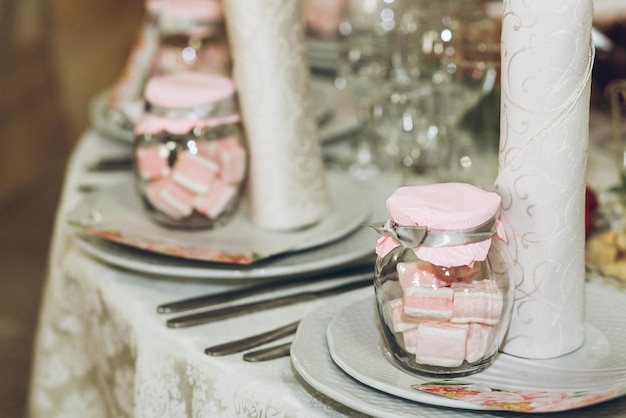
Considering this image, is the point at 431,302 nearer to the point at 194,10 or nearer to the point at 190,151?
the point at 190,151

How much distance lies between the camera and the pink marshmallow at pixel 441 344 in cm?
74

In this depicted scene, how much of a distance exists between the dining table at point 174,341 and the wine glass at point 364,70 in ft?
0.25

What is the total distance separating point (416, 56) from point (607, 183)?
38 cm

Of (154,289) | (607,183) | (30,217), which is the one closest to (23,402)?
(30,217)

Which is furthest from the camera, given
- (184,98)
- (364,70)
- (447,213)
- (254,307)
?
(364,70)

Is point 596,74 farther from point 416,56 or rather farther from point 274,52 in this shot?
point 274,52

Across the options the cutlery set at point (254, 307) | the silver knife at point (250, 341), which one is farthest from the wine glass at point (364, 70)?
the silver knife at point (250, 341)

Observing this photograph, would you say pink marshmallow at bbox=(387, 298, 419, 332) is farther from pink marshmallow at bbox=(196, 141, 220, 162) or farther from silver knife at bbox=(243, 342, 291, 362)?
pink marshmallow at bbox=(196, 141, 220, 162)

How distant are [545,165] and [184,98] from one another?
52 cm

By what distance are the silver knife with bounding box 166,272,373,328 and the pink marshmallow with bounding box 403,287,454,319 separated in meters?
0.27

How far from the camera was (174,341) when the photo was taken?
0.91 m

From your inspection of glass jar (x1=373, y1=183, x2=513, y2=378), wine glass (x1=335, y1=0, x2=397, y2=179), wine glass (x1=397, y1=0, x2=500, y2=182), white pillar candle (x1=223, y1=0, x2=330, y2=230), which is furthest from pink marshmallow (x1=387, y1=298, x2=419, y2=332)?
wine glass (x1=335, y1=0, x2=397, y2=179)

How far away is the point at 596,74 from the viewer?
1464mm

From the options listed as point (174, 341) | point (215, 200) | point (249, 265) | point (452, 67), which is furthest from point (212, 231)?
point (452, 67)
